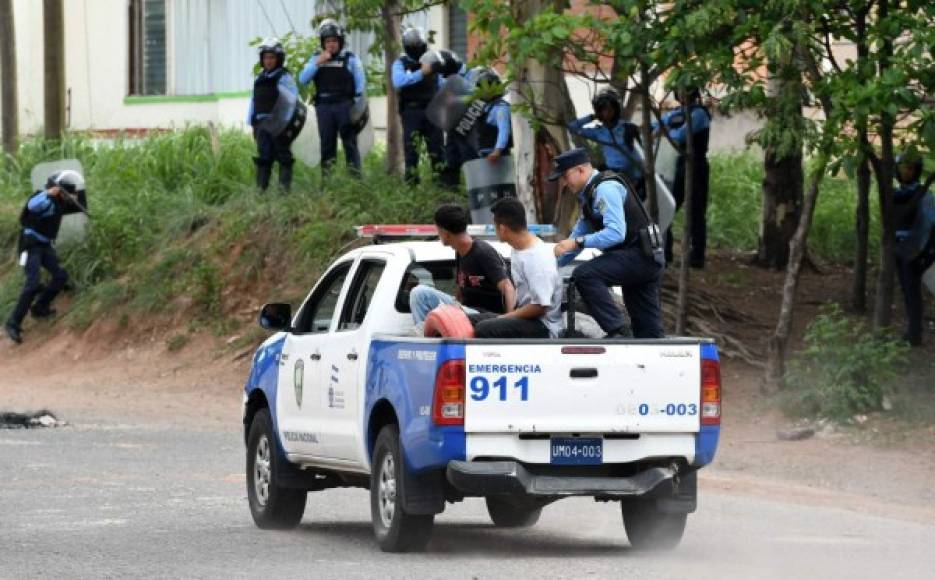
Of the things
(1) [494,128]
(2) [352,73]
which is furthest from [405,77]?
(1) [494,128]

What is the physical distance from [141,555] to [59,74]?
19686 mm

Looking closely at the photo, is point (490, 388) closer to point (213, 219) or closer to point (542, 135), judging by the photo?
point (542, 135)

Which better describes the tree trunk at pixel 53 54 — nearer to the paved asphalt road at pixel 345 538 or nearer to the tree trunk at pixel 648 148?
the tree trunk at pixel 648 148

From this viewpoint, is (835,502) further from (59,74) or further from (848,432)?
(59,74)

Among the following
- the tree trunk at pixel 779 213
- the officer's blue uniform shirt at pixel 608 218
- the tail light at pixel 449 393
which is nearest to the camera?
the tail light at pixel 449 393

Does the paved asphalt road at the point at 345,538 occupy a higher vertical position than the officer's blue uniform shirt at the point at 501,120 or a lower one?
lower

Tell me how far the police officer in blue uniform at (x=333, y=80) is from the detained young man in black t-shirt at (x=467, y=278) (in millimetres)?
12347

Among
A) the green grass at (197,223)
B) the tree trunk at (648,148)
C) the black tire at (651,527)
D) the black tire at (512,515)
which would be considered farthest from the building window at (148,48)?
the black tire at (651,527)

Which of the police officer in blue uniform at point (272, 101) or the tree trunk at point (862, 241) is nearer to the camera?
the tree trunk at point (862, 241)

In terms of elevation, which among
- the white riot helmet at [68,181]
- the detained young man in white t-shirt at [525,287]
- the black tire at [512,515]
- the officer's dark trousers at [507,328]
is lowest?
the black tire at [512,515]

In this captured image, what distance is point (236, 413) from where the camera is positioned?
2019 cm

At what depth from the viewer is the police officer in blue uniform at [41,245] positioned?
25297 mm

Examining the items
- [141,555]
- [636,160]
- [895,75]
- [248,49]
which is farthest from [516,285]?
[248,49]

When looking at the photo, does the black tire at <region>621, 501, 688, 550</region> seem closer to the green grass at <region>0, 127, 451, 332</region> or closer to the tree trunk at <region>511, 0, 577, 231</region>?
the tree trunk at <region>511, 0, 577, 231</region>
